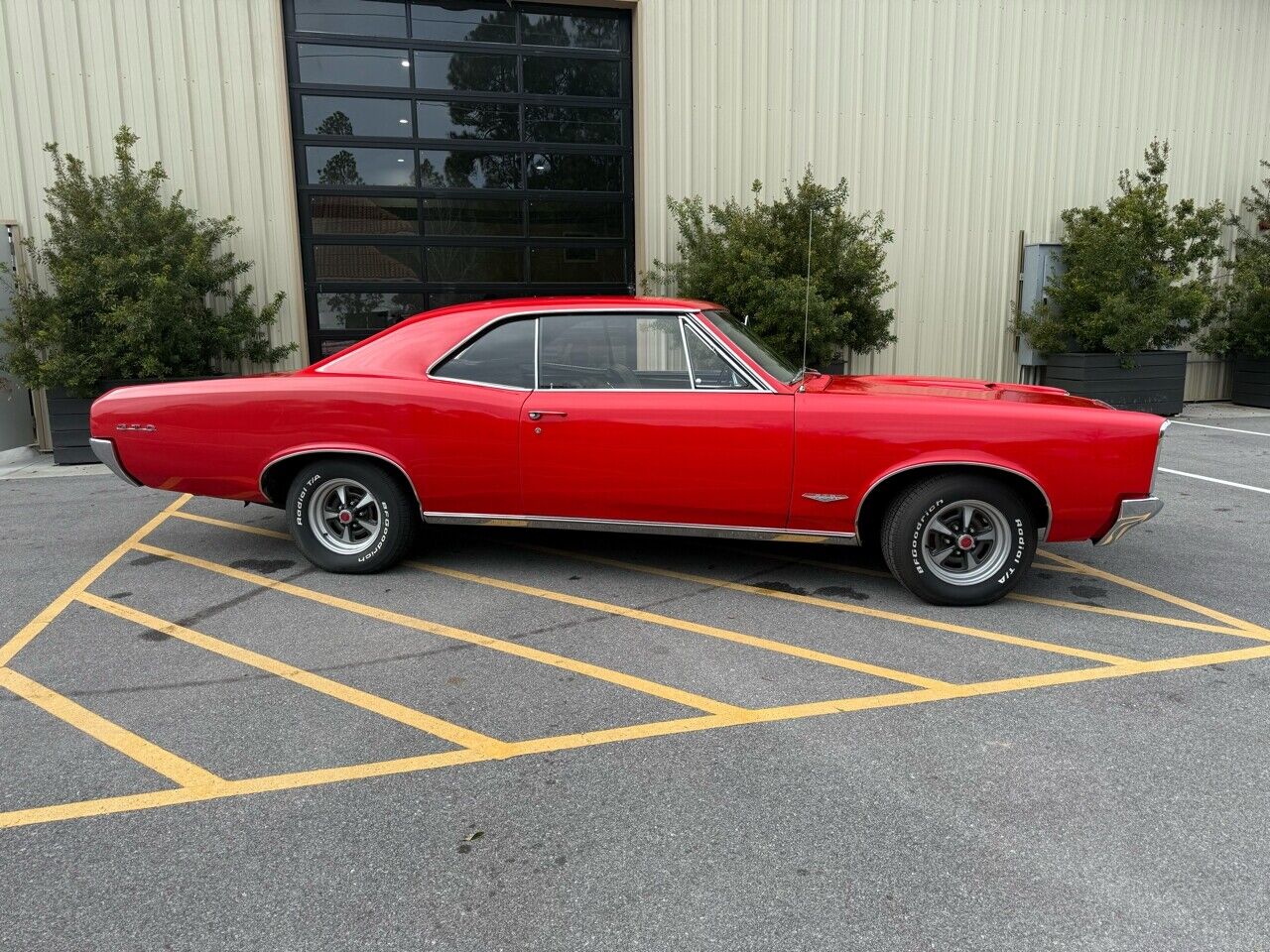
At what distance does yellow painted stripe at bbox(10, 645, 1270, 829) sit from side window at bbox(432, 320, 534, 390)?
226cm

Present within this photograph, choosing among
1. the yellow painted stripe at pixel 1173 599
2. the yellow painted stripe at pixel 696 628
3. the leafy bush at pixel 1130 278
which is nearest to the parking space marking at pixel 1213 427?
the leafy bush at pixel 1130 278

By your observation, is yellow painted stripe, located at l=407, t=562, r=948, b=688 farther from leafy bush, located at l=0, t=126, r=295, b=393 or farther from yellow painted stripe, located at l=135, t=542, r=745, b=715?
leafy bush, located at l=0, t=126, r=295, b=393

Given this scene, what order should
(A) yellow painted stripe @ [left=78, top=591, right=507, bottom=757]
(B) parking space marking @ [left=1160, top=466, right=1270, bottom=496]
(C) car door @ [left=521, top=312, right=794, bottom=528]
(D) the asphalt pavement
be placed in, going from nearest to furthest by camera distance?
(D) the asphalt pavement
(A) yellow painted stripe @ [left=78, top=591, right=507, bottom=757]
(C) car door @ [left=521, top=312, right=794, bottom=528]
(B) parking space marking @ [left=1160, top=466, right=1270, bottom=496]

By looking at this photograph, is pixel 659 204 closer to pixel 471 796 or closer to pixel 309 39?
pixel 309 39

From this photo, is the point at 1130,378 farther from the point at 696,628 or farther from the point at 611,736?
the point at 611,736

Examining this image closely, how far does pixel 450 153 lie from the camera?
1042 cm

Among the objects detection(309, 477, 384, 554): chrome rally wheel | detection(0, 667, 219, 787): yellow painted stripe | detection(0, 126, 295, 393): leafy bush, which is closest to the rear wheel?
detection(309, 477, 384, 554): chrome rally wheel

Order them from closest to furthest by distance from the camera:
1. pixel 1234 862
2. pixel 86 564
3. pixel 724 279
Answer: pixel 1234 862
pixel 86 564
pixel 724 279

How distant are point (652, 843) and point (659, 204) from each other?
9.46 metres

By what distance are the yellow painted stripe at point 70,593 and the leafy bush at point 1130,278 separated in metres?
10.7

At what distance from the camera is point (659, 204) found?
429 inches

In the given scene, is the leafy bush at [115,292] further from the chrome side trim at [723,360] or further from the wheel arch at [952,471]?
the wheel arch at [952,471]

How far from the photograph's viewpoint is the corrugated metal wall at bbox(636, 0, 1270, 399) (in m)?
10.9

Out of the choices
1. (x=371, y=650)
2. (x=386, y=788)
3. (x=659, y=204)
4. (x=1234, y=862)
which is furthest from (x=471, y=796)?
(x=659, y=204)
